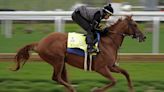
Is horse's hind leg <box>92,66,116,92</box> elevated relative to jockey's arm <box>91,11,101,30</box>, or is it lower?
lower

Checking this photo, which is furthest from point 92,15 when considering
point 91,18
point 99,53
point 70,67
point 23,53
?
point 70,67

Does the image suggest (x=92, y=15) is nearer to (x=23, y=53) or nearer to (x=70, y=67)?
(x=23, y=53)

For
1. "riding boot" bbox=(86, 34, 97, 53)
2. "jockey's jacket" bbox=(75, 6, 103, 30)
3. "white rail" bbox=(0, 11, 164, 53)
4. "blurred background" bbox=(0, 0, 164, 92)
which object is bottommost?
"blurred background" bbox=(0, 0, 164, 92)

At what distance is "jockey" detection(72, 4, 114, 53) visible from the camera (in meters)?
8.40

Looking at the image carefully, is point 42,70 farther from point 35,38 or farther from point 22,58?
point 35,38

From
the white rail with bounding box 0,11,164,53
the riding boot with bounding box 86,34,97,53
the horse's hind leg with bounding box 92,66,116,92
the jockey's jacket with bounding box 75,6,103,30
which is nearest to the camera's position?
the horse's hind leg with bounding box 92,66,116,92

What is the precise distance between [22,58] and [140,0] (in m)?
15.2

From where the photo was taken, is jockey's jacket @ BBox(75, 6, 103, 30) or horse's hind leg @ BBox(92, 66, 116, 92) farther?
jockey's jacket @ BBox(75, 6, 103, 30)

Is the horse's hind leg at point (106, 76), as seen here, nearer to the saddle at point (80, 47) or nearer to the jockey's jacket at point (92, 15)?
the saddle at point (80, 47)

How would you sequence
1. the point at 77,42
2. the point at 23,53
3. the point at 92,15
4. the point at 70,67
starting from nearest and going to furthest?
the point at 77,42 < the point at 92,15 < the point at 23,53 < the point at 70,67

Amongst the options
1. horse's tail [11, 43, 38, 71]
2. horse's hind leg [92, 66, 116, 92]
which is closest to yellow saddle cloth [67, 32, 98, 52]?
horse's hind leg [92, 66, 116, 92]

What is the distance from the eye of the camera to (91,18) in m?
8.62

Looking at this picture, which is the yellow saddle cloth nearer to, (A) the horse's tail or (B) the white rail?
(A) the horse's tail

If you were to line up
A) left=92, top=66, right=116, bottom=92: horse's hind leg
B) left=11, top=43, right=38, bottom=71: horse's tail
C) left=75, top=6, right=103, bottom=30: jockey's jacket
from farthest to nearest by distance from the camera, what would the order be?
left=11, top=43, right=38, bottom=71: horse's tail → left=75, top=6, right=103, bottom=30: jockey's jacket → left=92, top=66, right=116, bottom=92: horse's hind leg
